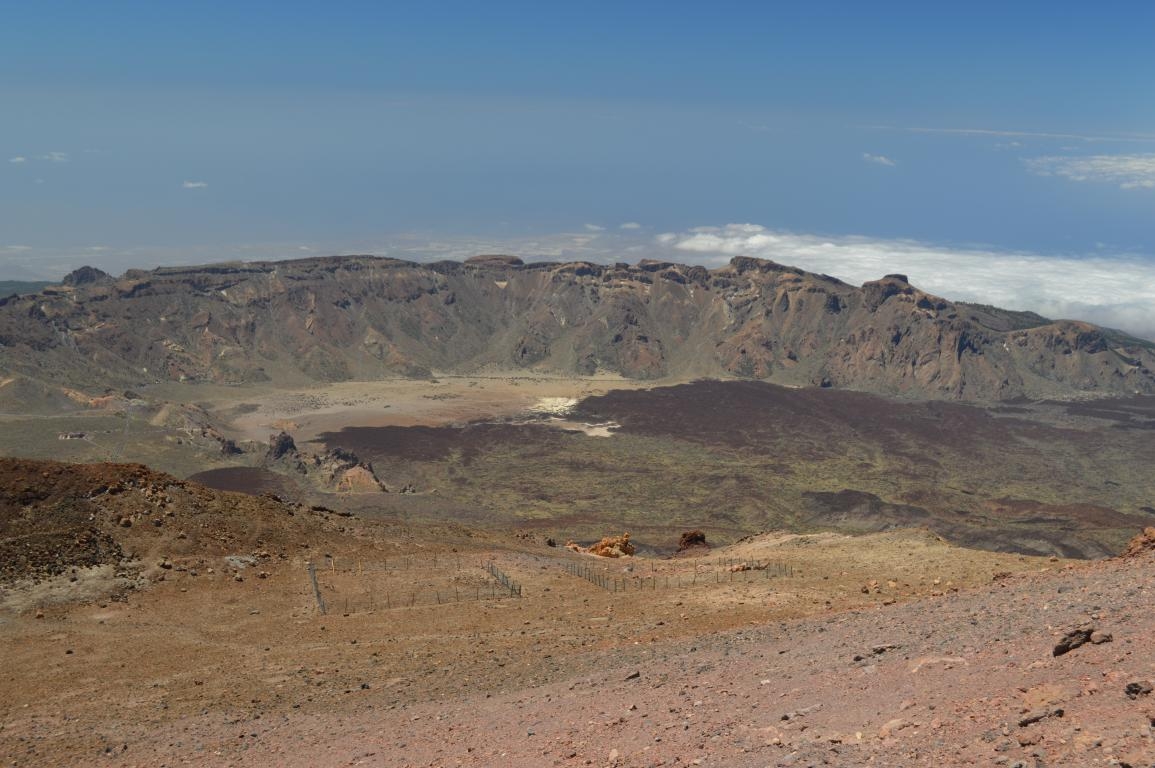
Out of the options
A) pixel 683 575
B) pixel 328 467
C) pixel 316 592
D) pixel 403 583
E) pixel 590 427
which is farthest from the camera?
pixel 590 427

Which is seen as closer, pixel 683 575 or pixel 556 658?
pixel 556 658

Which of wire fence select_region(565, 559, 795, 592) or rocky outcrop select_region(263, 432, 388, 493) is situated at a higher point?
wire fence select_region(565, 559, 795, 592)

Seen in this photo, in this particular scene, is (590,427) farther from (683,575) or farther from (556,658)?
(556,658)

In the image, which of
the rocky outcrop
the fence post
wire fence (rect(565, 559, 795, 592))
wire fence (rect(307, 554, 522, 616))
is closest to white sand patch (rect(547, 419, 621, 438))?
the rocky outcrop

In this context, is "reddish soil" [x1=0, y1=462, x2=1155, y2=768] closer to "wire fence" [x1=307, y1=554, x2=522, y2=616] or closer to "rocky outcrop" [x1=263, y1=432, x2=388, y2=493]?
"wire fence" [x1=307, y1=554, x2=522, y2=616]

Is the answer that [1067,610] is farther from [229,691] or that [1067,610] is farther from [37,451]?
[37,451]

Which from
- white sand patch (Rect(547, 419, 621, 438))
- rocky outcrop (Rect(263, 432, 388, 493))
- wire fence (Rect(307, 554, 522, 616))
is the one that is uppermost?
wire fence (Rect(307, 554, 522, 616))

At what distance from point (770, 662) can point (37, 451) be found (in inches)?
4996

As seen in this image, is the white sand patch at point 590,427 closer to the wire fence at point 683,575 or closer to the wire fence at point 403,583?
the wire fence at point 683,575

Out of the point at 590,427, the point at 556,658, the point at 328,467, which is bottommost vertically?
the point at 328,467

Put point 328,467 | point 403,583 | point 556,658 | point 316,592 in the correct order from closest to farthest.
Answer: point 556,658
point 316,592
point 403,583
point 328,467

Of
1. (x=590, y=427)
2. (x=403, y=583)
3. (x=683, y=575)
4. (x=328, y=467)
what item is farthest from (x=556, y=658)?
(x=590, y=427)

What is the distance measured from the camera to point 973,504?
127m

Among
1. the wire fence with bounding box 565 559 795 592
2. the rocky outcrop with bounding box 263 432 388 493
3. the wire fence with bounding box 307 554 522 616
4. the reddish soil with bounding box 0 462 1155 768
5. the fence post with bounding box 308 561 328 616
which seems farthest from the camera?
the rocky outcrop with bounding box 263 432 388 493
